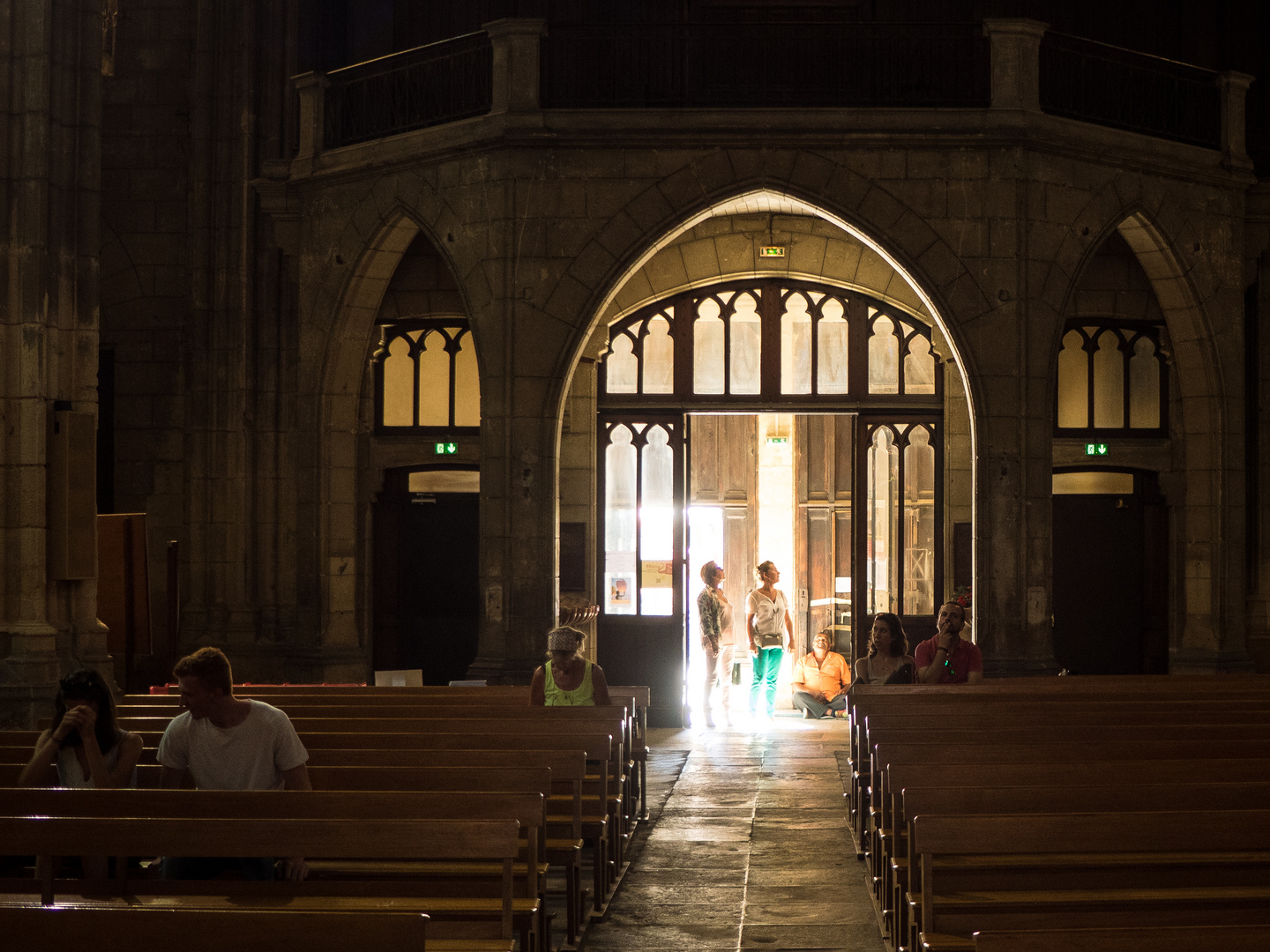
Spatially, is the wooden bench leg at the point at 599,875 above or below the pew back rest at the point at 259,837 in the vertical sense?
below

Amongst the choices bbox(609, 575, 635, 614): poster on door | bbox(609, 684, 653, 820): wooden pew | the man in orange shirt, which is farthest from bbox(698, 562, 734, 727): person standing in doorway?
bbox(609, 684, 653, 820): wooden pew

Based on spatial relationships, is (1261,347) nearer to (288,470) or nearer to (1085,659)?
(1085,659)

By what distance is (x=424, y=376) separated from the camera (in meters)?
15.2

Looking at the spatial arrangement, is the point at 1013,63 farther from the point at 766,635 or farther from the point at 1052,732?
the point at 1052,732

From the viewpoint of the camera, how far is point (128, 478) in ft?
48.9

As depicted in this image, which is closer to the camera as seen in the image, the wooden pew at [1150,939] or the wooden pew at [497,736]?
the wooden pew at [1150,939]

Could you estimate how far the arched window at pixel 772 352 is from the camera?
1524cm

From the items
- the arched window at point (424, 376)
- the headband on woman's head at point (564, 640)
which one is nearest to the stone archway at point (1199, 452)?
the arched window at point (424, 376)

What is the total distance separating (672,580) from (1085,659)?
4343 millimetres

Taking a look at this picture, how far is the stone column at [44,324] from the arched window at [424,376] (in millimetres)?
4373

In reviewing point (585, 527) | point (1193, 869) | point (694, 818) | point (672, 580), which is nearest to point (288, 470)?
point (585, 527)

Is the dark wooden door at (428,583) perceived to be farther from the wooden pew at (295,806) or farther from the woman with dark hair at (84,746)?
the wooden pew at (295,806)

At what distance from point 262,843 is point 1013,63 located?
33.1ft

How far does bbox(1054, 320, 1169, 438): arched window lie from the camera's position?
49.5 feet
